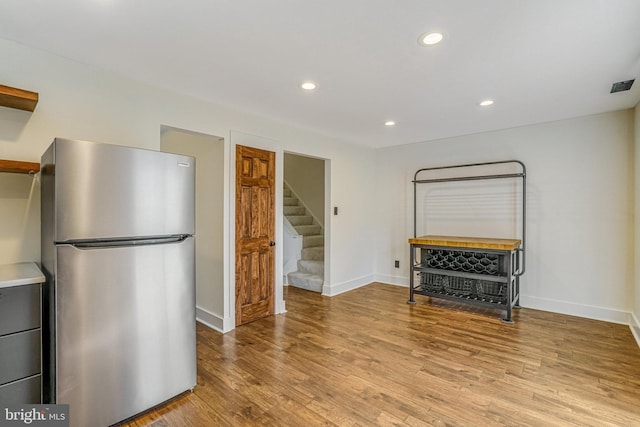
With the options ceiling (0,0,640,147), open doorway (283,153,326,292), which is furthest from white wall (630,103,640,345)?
open doorway (283,153,326,292)

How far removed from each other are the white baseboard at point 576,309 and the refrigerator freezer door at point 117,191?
426 centimetres

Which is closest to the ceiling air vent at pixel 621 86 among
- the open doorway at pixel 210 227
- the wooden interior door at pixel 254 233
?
the wooden interior door at pixel 254 233

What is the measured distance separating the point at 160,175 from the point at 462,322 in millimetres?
3423

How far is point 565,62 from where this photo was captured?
2268mm

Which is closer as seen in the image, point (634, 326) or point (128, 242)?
point (128, 242)

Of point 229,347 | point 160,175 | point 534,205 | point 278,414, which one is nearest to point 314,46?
point 160,175

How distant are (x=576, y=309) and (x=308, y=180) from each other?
4.80m

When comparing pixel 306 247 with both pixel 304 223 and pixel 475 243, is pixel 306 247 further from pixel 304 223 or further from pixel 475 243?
pixel 475 243

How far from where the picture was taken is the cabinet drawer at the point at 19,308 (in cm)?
156

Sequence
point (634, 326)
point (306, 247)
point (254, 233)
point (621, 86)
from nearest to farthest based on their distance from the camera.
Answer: point (621, 86)
point (634, 326)
point (254, 233)
point (306, 247)

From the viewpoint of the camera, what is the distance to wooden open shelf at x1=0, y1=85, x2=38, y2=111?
1807 millimetres

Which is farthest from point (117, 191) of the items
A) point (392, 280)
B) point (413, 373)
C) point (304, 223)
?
point (304, 223)

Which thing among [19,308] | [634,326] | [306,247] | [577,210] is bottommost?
[634,326]

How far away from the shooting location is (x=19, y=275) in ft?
5.50
